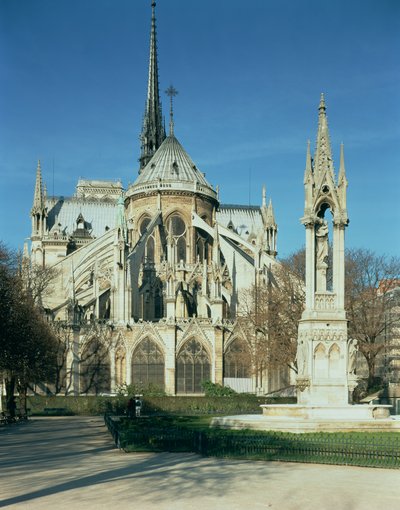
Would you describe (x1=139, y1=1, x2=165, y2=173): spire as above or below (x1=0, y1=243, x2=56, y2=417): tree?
above

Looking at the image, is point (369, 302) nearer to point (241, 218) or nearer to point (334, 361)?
point (334, 361)

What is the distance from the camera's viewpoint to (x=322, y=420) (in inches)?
973

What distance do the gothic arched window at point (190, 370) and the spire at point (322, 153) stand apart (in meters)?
41.1

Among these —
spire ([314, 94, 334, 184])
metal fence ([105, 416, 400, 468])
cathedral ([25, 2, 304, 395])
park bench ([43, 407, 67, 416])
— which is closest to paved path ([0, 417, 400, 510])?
metal fence ([105, 416, 400, 468])

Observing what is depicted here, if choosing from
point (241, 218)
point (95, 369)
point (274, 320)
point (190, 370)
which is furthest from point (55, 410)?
point (241, 218)

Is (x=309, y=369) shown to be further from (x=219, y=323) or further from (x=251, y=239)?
(x=251, y=239)

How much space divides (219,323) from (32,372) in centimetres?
1942

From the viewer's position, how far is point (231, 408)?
2035 inches

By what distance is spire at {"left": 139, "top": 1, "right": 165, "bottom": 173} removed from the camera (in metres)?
114

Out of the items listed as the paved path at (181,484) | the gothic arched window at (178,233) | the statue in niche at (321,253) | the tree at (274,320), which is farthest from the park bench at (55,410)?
the paved path at (181,484)

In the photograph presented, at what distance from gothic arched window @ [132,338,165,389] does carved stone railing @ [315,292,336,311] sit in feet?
135

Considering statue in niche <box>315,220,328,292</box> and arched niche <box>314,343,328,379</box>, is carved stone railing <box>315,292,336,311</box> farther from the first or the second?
arched niche <box>314,343,328,379</box>

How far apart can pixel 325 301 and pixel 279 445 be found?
798 cm

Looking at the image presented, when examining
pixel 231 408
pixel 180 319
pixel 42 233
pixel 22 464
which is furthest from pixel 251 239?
pixel 22 464
